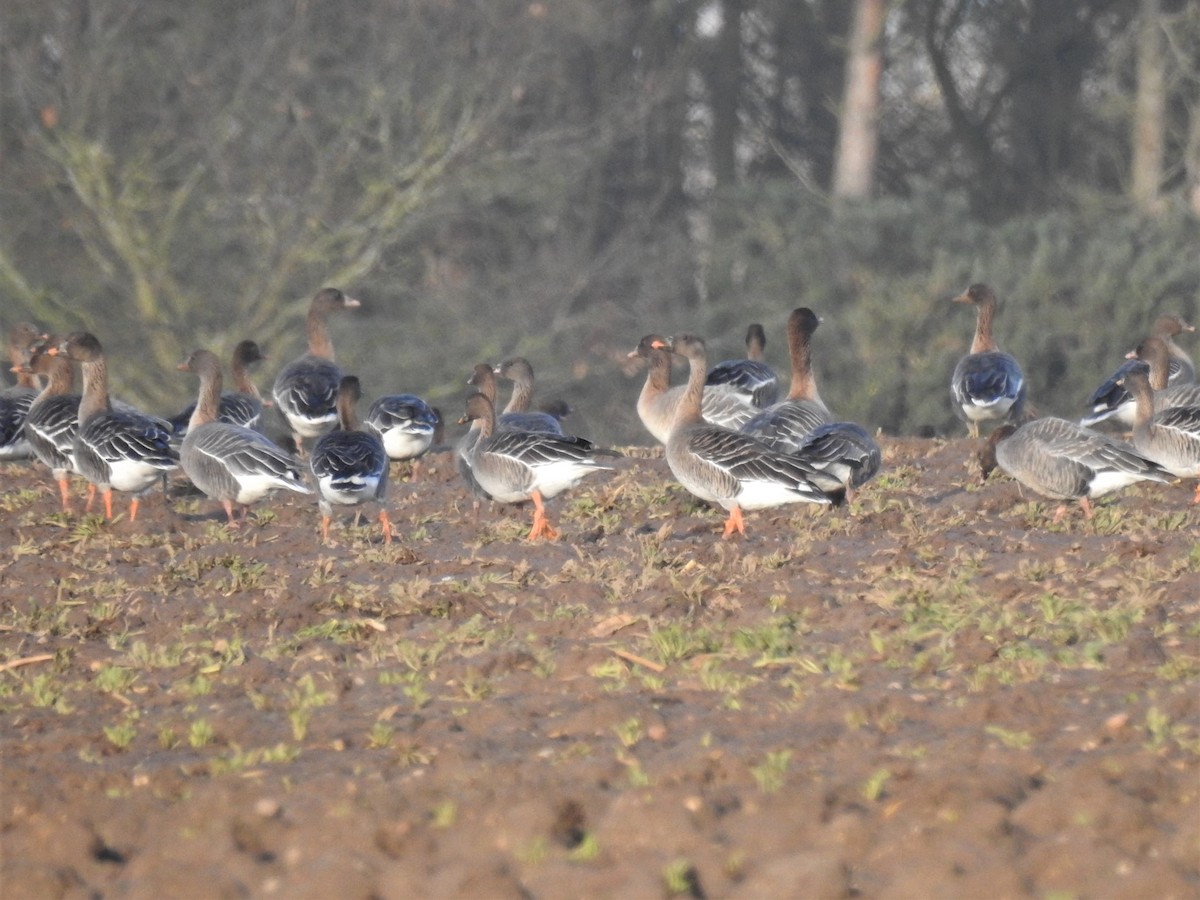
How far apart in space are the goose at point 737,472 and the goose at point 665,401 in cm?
266

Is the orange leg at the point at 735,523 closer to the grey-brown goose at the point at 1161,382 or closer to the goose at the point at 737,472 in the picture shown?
the goose at the point at 737,472

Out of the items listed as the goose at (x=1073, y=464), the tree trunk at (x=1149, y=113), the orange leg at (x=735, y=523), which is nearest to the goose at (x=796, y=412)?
the orange leg at (x=735, y=523)

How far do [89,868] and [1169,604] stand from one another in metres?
5.14

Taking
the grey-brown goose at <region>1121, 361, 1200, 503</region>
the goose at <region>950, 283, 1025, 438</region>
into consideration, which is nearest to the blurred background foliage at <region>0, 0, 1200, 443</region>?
the goose at <region>950, 283, 1025, 438</region>

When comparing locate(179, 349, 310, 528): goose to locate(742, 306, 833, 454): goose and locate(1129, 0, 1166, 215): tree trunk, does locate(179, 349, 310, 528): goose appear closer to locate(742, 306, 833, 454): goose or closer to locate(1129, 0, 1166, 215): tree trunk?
locate(742, 306, 833, 454): goose

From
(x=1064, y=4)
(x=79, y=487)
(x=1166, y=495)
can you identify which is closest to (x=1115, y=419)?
(x=1166, y=495)

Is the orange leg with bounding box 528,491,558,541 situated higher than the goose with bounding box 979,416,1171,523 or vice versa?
the goose with bounding box 979,416,1171,523

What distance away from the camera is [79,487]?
14922mm

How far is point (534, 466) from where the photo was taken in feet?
39.1

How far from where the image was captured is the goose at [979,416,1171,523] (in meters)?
11.5

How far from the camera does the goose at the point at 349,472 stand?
11.7 meters

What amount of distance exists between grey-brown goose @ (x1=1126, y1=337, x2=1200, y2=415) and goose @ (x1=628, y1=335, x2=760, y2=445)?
3.24 metres

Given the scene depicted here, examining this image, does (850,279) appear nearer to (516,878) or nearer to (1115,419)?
(1115,419)

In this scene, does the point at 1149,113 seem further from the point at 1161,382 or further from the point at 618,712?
the point at 618,712
